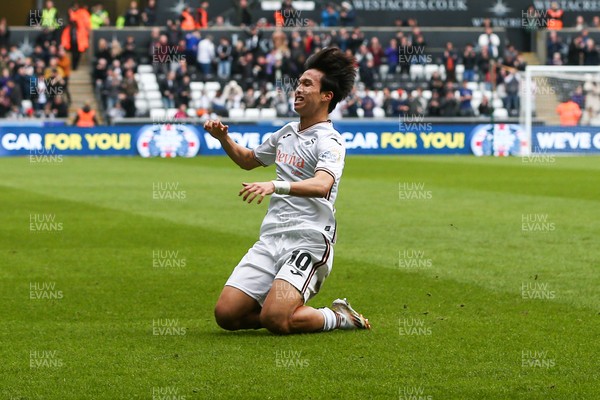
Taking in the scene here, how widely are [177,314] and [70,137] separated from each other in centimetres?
2720

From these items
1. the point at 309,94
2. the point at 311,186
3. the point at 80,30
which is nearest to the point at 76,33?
the point at 80,30

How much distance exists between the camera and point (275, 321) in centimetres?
829

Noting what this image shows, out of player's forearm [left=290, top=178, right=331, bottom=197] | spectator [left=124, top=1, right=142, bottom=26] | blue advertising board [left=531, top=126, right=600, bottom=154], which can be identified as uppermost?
player's forearm [left=290, top=178, right=331, bottom=197]

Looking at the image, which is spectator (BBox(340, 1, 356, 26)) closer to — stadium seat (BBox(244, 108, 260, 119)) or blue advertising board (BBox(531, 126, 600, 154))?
stadium seat (BBox(244, 108, 260, 119))

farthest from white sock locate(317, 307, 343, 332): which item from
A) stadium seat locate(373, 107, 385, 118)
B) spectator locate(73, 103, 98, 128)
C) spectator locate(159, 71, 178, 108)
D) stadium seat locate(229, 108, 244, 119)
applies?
stadium seat locate(373, 107, 385, 118)

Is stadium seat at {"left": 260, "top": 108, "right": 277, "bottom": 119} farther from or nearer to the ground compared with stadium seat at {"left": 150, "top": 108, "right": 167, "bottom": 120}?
nearer to the ground

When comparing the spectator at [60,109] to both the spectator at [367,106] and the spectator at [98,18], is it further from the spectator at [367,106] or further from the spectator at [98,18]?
the spectator at [367,106]

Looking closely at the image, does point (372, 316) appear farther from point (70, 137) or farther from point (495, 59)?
point (495, 59)

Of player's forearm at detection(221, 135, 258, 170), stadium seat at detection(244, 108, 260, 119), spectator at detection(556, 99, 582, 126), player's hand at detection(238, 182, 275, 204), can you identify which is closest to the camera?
player's hand at detection(238, 182, 275, 204)

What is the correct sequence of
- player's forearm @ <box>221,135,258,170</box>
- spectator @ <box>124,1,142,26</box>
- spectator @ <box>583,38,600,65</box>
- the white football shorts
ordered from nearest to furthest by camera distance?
the white football shorts < player's forearm @ <box>221,135,258,170</box> < spectator @ <box>124,1,142,26</box> < spectator @ <box>583,38,600,65</box>

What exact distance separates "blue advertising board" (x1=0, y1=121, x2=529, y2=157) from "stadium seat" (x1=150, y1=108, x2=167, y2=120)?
119 cm

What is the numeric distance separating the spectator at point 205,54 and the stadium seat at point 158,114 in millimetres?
3400

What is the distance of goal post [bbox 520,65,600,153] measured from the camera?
37.2 m

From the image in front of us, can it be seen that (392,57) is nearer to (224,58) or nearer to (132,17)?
(224,58)
